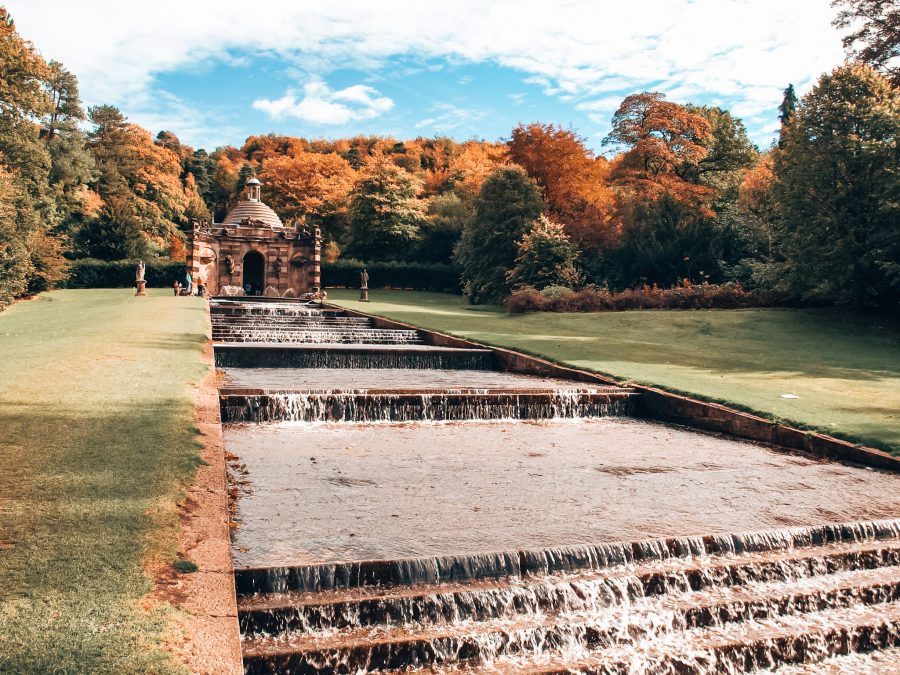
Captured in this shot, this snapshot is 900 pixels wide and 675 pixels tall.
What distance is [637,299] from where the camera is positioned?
31719 millimetres

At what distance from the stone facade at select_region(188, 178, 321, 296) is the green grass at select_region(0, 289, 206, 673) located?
136 feet

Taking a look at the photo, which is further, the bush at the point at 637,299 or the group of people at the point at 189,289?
the group of people at the point at 189,289

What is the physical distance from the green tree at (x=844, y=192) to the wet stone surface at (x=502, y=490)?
59.1 ft

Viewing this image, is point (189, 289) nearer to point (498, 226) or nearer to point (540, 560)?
point (498, 226)

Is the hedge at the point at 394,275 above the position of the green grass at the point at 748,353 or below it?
above

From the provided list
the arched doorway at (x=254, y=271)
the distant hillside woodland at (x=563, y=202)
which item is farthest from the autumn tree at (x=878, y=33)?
the arched doorway at (x=254, y=271)

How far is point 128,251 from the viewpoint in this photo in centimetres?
5406

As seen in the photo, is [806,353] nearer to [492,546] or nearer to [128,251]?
[492,546]

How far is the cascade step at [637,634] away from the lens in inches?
165

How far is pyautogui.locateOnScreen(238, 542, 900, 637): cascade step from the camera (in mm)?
4430

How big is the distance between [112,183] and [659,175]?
54.8 m

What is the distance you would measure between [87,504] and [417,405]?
698 cm

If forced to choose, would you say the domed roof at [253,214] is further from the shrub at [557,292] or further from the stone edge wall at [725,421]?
the stone edge wall at [725,421]

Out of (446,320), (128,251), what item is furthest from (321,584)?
(128,251)
